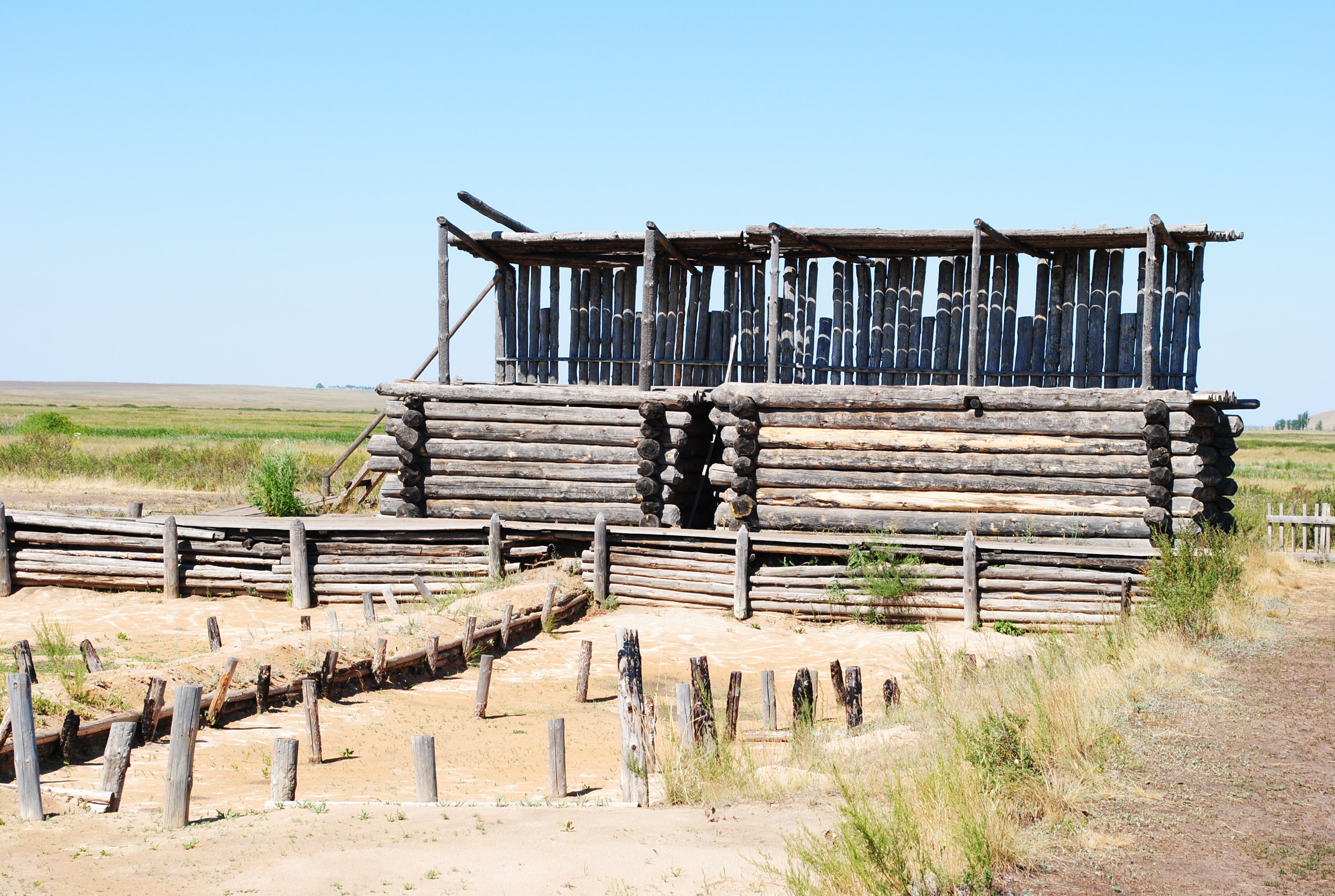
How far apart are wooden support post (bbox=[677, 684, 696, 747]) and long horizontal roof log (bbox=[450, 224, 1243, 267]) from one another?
9682 mm

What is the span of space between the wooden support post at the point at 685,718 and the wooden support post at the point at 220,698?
4.70m

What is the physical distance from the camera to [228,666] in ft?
37.1

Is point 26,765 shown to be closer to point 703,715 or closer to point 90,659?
point 90,659

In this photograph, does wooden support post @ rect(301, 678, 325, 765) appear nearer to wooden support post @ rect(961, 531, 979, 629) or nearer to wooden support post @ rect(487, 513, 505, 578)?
wooden support post @ rect(487, 513, 505, 578)

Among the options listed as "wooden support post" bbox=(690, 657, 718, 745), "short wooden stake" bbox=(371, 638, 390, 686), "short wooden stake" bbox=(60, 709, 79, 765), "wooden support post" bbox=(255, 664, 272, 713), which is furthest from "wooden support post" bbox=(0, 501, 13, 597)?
"wooden support post" bbox=(690, 657, 718, 745)

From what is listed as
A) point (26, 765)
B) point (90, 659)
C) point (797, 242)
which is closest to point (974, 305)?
point (797, 242)

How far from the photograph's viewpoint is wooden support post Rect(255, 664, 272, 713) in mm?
11492

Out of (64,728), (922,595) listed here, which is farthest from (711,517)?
(64,728)

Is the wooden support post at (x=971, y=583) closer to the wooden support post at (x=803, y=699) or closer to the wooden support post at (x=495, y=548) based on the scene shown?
the wooden support post at (x=803, y=699)

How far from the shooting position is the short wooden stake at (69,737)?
9.41 meters

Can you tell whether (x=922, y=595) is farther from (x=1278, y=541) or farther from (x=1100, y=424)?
(x=1278, y=541)

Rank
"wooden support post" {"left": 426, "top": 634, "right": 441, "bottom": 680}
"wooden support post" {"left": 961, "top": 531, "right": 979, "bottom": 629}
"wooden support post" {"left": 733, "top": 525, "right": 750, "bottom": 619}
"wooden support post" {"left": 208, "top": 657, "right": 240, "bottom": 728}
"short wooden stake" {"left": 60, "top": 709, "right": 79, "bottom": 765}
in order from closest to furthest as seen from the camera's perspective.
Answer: "short wooden stake" {"left": 60, "top": 709, "right": 79, "bottom": 765} → "wooden support post" {"left": 208, "top": 657, "right": 240, "bottom": 728} → "wooden support post" {"left": 426, "top": 634, "right": 441, "bottom": 680} → "wooden support post" {"left": 961, "top": 531, "right": 979, "bottom": 629} → "wooden support post" {"left": 733, "top": 525, "right": 750, "bottom": 619}

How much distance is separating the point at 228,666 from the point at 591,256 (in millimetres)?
10510

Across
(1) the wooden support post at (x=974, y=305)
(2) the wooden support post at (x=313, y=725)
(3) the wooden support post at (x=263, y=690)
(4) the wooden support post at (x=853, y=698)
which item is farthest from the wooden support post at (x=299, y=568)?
(1) the wooden support post at (x=974, y=305)
